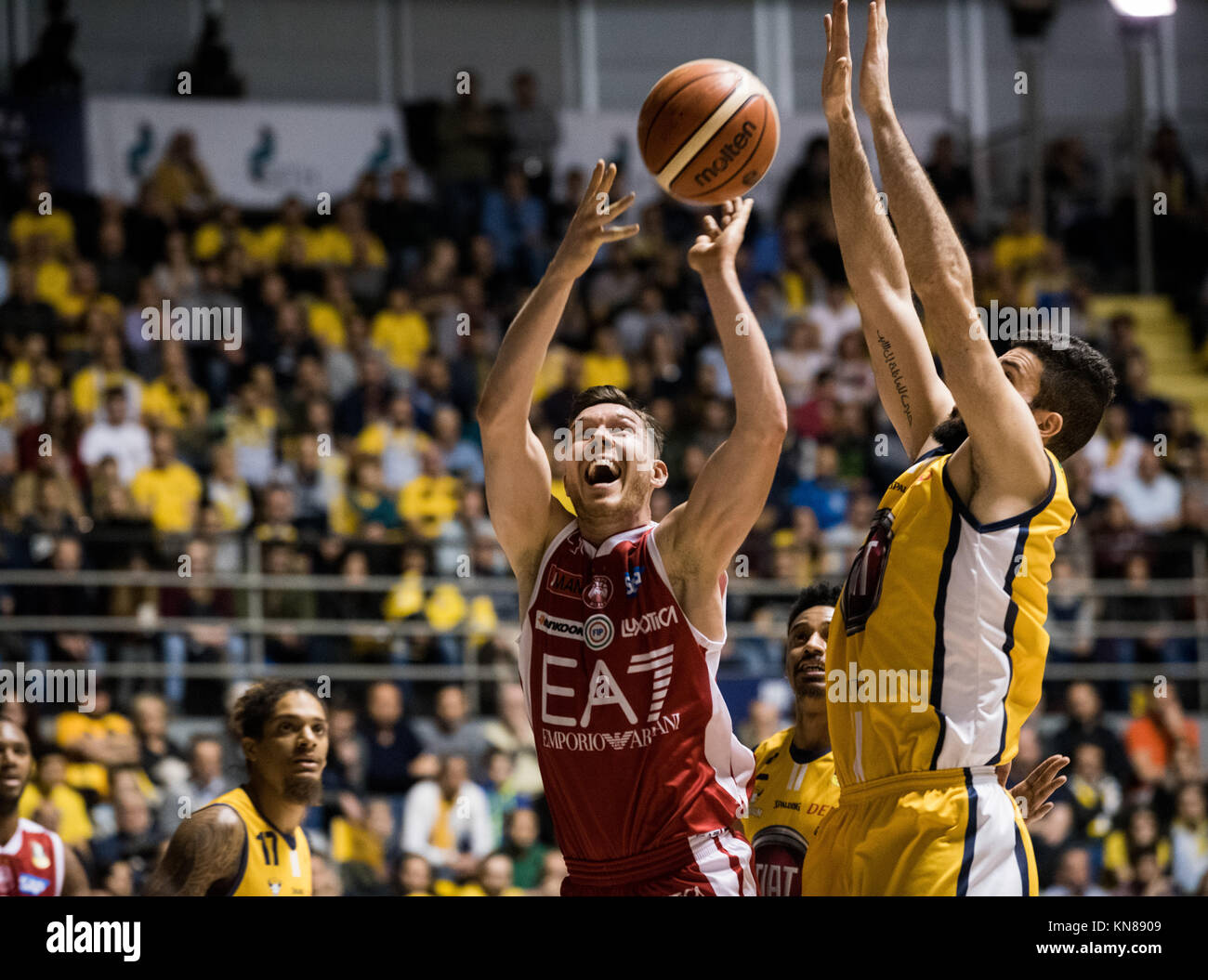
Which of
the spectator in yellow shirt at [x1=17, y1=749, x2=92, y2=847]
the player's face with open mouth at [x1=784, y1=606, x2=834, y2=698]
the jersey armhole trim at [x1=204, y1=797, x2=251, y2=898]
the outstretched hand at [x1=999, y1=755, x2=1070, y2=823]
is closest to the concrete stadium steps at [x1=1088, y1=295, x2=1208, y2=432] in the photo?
the spectator in yellow shirt at [x1=17, y1=749, x2=92, y2=847]

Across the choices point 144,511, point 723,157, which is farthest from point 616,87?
point 723,157

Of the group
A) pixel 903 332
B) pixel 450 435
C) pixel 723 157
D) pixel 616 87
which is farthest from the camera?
pixel 616 87

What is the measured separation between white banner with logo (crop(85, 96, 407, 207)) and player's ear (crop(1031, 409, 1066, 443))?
1102 centimetres

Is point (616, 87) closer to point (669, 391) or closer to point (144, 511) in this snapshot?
point (669, 391)

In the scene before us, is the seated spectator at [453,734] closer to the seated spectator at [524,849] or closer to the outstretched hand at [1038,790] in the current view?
the seated spectator at [524,849]

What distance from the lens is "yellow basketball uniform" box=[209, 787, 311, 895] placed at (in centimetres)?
466

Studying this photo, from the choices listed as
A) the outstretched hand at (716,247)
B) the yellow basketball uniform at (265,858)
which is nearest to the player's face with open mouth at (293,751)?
the yellow basketball uniform at (265,858)

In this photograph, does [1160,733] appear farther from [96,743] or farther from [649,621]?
[649,621]

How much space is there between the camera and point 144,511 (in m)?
10.4

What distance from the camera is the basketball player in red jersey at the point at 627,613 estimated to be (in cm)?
404
